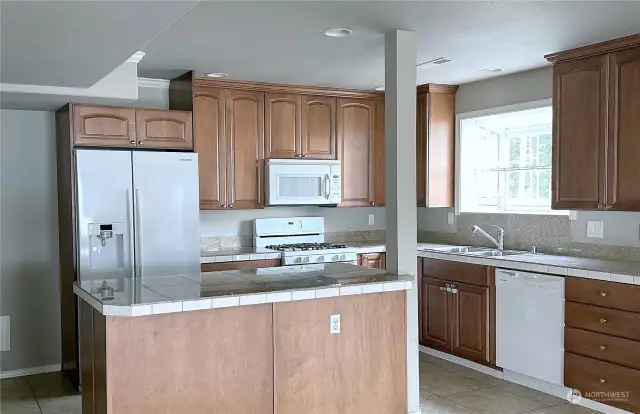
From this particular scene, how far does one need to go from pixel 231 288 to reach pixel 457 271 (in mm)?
2274

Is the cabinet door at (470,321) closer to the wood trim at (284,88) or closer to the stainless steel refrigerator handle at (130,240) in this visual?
the wood trim at (284,88)

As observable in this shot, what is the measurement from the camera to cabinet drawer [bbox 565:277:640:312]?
140 inches

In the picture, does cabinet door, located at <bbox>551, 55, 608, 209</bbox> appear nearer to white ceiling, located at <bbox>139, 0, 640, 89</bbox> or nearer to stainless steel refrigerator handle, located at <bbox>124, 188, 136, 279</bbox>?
white ceiling, located at <bbox>139, 0, 640, 89</bbox>

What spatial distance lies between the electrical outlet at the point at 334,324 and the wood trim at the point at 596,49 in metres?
2.43

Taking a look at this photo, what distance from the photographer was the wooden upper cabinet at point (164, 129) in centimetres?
452

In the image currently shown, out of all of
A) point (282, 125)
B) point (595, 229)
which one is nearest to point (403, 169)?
point (595, 229)

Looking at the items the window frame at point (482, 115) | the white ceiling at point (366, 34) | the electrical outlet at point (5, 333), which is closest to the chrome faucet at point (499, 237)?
the window frame at point (482, 115)

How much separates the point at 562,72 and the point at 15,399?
4.37 m

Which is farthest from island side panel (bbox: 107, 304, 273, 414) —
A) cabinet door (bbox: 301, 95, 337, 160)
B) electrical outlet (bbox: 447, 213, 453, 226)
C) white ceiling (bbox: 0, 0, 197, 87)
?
electrical outlet (bbox: 447, 213, 453, 226)

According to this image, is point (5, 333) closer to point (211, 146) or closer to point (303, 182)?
point (211, 146)

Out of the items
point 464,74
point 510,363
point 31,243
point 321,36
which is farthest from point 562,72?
point 31,243

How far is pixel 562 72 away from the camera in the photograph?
4.23m

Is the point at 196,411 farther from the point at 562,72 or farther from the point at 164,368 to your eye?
the point at 562,72

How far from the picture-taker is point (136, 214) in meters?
4.37
